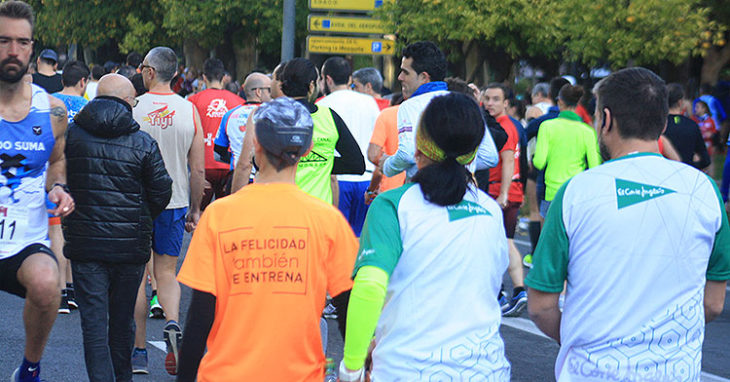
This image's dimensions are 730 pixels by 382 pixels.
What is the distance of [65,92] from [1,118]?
4574 mm

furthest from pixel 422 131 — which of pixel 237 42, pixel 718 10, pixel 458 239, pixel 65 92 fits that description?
pixel 237 42

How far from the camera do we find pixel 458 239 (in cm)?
326

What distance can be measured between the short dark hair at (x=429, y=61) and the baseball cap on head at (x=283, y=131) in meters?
3.15

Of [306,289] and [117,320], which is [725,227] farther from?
[117,320]

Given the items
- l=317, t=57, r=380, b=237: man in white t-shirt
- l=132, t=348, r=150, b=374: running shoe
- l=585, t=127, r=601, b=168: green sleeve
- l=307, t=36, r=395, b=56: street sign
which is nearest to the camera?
l=132, t=348, r=150, b=374: running shoe

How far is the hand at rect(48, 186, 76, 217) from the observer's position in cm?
496

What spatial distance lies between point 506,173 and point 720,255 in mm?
5410

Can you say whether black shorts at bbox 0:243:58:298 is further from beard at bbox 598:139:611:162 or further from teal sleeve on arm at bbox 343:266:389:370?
beard at bbox 598:139:611:162

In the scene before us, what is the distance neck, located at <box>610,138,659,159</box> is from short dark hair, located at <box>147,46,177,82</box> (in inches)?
167

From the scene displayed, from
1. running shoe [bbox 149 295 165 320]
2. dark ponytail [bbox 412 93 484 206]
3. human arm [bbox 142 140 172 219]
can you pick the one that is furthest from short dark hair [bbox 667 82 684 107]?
dark ponytail [bbox 412 93 484 206]

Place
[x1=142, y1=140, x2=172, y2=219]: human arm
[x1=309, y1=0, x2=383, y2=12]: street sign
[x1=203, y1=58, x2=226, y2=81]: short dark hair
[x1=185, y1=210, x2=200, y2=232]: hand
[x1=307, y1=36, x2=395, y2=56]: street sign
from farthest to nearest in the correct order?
[x1=307, y1=36, x2=395, y2=56]: street sign, [x1=309, y1=0, x2=383, y2=12]: street sign, [x1=203, y1=58, x2=226, y2=81]: short dark hair, [x1=185, y1=210, x2=200, y2=232]: hand, [x1=142, y1=140, x2=172, y2=219]: human arm

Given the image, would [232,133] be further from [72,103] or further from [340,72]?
Answer: [72,103]

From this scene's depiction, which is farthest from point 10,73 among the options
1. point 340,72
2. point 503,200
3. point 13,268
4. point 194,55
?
point 194,55

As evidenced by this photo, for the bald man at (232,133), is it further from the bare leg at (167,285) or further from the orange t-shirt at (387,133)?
the bare leg at (167,285)
